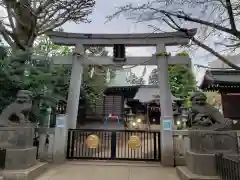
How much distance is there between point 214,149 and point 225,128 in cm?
64

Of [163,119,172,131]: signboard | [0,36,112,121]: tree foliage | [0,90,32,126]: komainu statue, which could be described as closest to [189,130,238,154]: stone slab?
[163,119,172,131]: signboard

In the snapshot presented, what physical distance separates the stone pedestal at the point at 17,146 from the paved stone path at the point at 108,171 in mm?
657

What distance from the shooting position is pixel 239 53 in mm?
4773

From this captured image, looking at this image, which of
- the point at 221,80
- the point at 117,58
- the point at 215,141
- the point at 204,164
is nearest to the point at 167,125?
the point at 215,141

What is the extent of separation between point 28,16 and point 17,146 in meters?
5.82

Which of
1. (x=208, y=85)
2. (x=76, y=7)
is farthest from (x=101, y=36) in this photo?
(x=208, y=85)

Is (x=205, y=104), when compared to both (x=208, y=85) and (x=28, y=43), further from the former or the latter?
(x=28, y=43)

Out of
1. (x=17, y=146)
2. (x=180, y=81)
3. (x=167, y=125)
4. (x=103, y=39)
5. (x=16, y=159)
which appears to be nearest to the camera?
(x=16, y=159)

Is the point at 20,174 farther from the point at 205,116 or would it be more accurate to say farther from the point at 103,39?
the point at 103,39

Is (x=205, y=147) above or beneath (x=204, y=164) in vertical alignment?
above

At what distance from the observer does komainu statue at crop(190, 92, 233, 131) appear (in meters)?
4.85

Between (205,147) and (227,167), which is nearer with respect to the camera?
(227,167)

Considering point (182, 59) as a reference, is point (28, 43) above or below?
above

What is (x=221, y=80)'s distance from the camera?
979 centimetres
